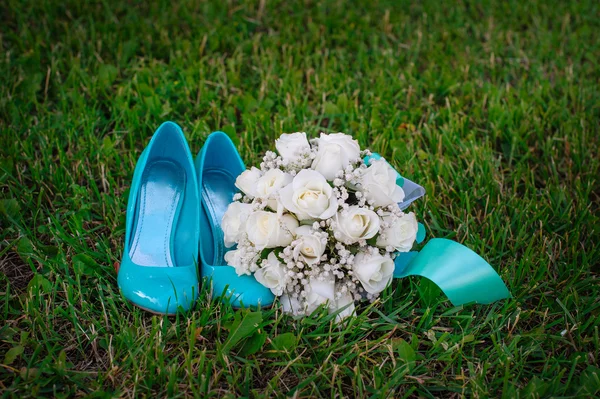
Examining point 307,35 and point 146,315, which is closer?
point 146,315

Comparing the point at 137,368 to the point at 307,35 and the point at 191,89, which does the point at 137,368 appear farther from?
the point at 307,35

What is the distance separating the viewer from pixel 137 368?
1477 millimetres

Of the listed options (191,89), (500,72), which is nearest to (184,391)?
(191,89)

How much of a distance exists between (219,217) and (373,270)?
62cm

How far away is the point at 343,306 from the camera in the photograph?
1.64 meters

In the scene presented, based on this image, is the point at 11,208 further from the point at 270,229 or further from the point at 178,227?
the point at 270,229

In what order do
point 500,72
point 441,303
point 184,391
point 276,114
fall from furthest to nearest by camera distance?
point 500,72
point 276,114
point 441,303
point 184,391

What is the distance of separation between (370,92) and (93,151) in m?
1.22

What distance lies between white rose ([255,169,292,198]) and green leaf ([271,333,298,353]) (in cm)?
38

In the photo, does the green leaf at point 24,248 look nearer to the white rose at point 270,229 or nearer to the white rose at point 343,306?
the white rose at point 270,229

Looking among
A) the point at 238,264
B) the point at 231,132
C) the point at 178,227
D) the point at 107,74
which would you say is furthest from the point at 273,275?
the point at 107,74

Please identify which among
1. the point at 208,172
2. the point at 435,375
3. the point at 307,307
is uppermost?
the point at 208,172

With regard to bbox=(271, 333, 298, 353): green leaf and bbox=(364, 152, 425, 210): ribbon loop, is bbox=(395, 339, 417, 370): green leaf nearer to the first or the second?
bbox=(271, 333, 298, 353): green leaf

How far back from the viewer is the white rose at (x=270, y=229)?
1546mm
